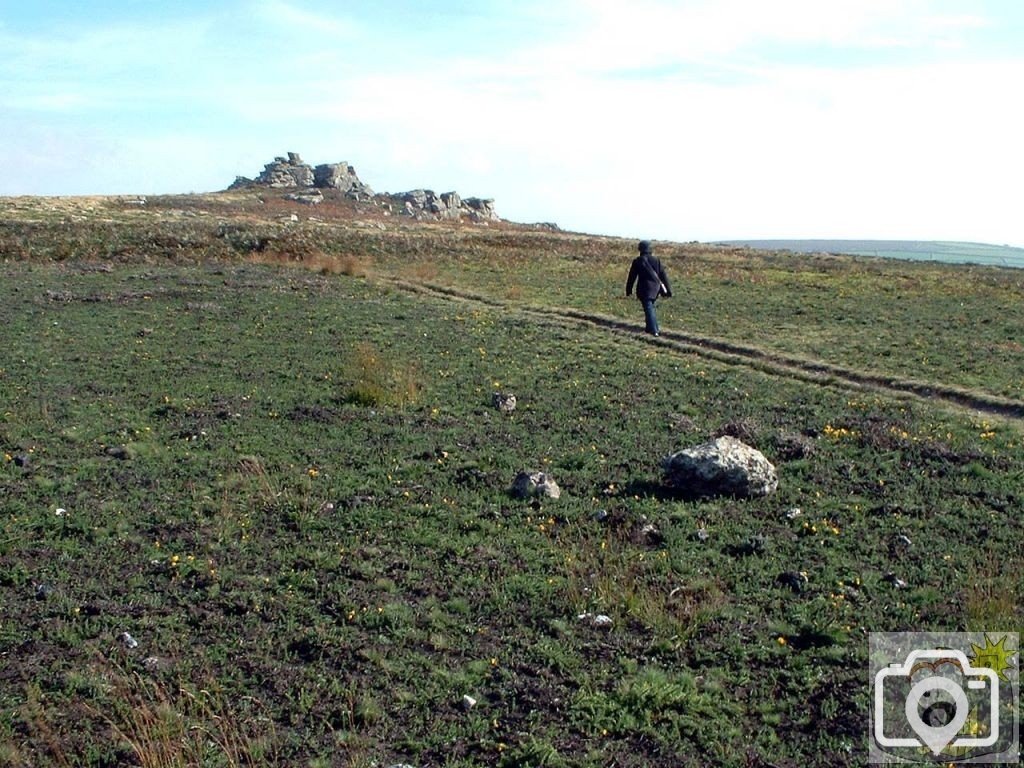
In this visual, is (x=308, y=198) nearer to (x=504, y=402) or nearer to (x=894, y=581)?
(x=504, y=402)

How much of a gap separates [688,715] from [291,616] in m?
3.47

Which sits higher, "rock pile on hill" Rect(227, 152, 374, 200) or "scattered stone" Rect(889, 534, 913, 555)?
"rock pile on hill" Rect(227, 152, 374, 200)

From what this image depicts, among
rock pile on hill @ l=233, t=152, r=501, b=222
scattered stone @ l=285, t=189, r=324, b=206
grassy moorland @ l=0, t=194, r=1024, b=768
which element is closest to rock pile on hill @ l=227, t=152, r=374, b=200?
rock pile on hill @ l=233, t=152, r=501, b=222

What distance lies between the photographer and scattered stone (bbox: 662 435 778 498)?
1051cm

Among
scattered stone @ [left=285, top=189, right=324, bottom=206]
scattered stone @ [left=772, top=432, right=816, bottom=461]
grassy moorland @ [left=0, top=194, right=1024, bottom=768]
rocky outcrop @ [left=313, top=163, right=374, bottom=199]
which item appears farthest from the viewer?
rocky outcrop @ [left=313, top=163, right=374, bottom=199]

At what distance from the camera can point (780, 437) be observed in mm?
12445

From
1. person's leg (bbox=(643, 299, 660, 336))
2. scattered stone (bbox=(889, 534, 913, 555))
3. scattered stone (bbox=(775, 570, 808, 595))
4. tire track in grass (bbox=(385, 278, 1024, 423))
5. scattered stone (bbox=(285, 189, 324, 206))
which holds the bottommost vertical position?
scattered stone (bbox=(775, 570, 808, 595))

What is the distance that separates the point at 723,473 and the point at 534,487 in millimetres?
2227

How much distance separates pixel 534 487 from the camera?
10.6 m

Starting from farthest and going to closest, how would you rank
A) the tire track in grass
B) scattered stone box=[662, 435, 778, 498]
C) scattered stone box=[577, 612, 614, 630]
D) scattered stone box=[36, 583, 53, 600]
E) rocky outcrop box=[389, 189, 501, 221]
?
rocky outcrop box=[389, 189, 501, 221]
the tire track in grass
scattered stone box=[662, 435, 778, 498]
scattered stone box=[36, 583, 53, 600]
scattered stone box=[577, 612, 614, 630]

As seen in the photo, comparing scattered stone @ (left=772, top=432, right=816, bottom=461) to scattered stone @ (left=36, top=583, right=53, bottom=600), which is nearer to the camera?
scattered stone @ (left=36, top=583, right=53, bottom=600)

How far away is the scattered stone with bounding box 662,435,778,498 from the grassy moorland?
0.21 meters

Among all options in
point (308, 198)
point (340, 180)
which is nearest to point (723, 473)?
point (308, 198)

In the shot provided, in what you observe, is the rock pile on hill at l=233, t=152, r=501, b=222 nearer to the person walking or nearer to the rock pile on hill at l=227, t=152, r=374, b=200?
the rock pile on hill at l=227, t=152, r=374, b=200
